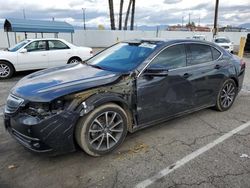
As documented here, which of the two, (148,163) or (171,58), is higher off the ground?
(171,58)

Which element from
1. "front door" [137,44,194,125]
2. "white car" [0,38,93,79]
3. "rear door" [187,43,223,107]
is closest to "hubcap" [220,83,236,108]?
"rear door" [187,43,223,107]

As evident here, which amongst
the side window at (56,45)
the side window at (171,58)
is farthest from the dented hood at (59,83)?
the side window at (56,45)

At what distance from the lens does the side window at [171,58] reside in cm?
382

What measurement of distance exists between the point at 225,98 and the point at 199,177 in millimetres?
2678

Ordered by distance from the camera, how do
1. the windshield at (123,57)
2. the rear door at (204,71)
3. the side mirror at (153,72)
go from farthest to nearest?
the rear door at (204,71)
the windshield at (123,57)
the side mirror at (153,72)

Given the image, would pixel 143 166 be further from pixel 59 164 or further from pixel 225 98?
pixel 225 98

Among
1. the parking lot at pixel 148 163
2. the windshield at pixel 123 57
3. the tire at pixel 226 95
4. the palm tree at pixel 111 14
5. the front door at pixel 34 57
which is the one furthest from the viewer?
the palm tree at pixel 111 14

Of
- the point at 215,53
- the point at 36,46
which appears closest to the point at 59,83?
the point at 215,53

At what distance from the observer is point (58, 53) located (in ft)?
31.4

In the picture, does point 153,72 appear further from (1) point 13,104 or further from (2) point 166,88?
(1) point 13,104

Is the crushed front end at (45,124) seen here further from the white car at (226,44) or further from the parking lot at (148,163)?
the white car at (226,44)

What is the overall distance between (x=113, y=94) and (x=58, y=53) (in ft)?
22.7

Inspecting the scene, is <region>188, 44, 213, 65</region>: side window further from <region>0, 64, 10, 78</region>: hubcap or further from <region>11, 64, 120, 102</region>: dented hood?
<region>0, 64, 10, 78</region>: hubcap

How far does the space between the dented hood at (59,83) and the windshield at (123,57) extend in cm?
25
